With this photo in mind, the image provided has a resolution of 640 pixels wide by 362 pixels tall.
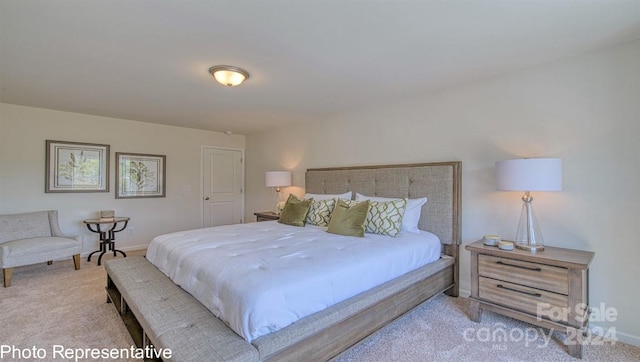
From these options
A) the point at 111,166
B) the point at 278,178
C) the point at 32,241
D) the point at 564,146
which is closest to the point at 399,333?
the point at 564,146

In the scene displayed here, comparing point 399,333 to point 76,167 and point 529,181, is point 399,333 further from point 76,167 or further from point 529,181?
point 76,167

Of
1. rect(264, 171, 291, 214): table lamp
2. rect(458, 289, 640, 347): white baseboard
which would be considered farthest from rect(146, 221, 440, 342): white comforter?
rect(264, 171, 291, 214): table lamp

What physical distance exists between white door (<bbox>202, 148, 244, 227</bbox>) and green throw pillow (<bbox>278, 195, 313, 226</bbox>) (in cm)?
282

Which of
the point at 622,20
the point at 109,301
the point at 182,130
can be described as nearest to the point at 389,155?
the point at 622,20

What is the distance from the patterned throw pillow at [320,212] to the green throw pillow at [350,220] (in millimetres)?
463

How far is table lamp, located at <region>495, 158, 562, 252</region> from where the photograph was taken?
2.19 meters

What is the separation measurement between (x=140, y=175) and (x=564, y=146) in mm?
5835

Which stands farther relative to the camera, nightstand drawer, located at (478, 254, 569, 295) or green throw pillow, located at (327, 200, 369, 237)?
green throw pillow, located at (327, 200, 369, 237)

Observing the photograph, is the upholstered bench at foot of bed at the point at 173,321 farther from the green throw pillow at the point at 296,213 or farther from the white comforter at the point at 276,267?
the green throw pillow at the point at 296,213

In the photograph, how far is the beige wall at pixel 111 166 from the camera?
156 inches

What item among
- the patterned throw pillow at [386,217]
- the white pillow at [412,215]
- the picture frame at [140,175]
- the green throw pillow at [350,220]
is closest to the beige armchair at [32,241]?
the picture frame at [140,175]

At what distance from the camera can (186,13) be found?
180 centimetres

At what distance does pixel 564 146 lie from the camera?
2.46 metres

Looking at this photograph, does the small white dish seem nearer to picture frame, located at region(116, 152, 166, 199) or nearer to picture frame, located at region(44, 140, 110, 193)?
picture frame, located at region(116, 152, 166, 199)
